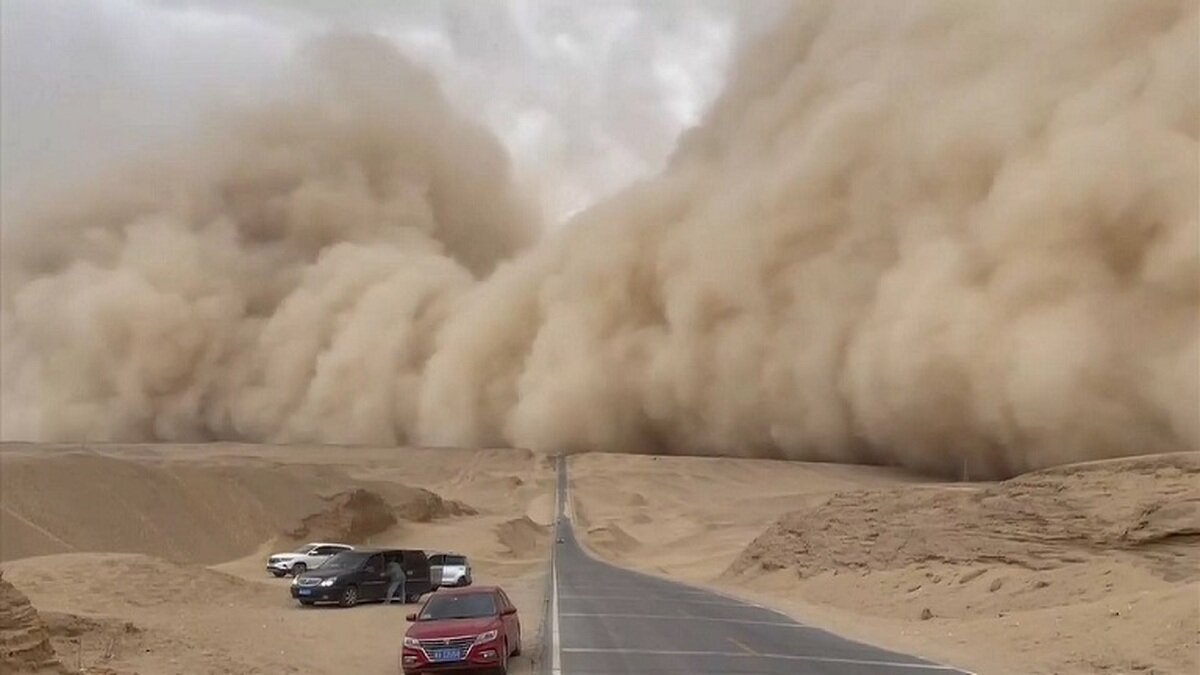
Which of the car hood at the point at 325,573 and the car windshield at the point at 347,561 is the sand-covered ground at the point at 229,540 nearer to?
the car hood at the point at 325,573

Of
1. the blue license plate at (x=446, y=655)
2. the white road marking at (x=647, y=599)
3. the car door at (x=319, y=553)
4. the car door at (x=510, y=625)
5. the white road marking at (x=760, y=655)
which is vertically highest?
the car door at (x=319, y=553)

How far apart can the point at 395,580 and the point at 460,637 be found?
10182mm

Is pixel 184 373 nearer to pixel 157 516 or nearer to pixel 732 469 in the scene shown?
pixel 732 469

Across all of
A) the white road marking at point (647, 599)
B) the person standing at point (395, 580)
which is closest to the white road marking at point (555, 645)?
the white road marking at point (647, 599)

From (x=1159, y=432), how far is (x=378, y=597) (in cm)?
2632

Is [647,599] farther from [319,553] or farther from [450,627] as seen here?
[319,553]

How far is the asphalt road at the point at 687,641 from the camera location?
11234 mm

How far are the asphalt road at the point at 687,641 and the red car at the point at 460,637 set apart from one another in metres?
0.67

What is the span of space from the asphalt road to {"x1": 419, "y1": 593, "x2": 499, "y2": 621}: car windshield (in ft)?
Answer: 2.78

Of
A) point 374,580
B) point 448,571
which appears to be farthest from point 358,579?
point 448,571

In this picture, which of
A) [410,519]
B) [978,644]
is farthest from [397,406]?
[978,644]

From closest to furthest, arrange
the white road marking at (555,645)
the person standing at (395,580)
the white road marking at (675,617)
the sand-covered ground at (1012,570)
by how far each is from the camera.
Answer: the white road marking at (555,645), the sand-covered ground at (1012,570), the white road marking at (675,617), the person standing at (395,580)

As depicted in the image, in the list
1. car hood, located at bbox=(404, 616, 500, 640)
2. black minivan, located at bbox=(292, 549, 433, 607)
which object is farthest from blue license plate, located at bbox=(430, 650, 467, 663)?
black minivan, located at bbox=(292, 549, 433, 607)

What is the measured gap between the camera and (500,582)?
25297 millimetres
